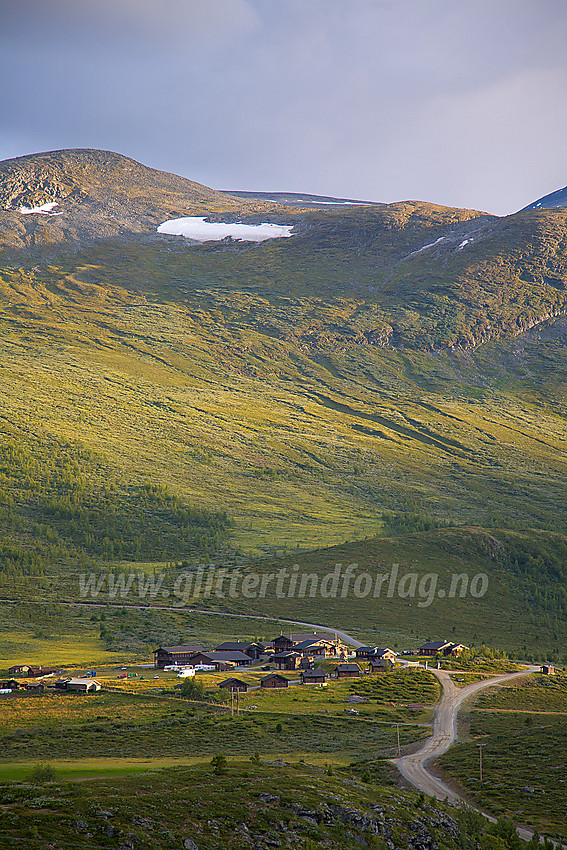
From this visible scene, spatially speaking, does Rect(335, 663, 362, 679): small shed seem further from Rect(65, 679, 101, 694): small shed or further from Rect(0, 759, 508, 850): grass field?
Rect(0, 759, 508, 850): grass field

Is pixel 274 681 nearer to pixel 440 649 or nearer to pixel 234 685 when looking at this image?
pixel 234 685

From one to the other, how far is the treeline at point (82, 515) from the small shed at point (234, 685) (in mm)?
66522

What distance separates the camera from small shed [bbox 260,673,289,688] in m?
60.9

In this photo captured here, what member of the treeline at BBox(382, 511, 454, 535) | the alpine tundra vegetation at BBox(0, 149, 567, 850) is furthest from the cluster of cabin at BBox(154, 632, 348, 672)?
the treeline at BBox(382, 511, 454, 535)

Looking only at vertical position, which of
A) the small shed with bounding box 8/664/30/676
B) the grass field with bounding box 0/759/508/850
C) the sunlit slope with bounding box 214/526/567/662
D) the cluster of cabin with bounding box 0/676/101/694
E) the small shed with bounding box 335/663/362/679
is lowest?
the sunlit slope with bounding box 214/526/567/662

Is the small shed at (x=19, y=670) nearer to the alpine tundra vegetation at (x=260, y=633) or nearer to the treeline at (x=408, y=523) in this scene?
the alpine tundra vegetation at (x=260, y=633)

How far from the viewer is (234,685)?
191ft

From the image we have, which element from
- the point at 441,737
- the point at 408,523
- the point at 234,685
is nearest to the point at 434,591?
the point at 408,523

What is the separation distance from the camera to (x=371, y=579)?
112 meters

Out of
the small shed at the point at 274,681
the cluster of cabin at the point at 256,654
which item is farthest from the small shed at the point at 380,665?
the small shed at the point at 274,681

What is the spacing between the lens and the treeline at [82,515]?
129625mm

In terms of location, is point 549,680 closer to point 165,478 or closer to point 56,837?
point 56,837

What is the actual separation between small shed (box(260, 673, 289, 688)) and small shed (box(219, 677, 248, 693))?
2.60 meters

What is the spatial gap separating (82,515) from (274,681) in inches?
3556
